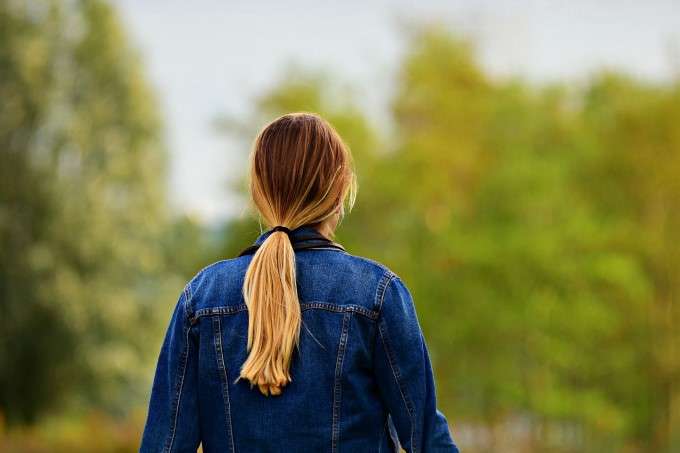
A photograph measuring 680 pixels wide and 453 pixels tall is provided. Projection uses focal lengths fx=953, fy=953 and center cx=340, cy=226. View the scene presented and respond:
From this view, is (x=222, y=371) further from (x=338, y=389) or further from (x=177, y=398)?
(x=338, y=389)

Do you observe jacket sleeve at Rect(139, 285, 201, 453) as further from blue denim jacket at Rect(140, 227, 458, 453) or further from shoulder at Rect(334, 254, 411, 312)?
shoulder at Rect(334, 254, 411, 312)

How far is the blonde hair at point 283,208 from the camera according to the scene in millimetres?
2352

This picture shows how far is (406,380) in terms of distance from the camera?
7.78 ft

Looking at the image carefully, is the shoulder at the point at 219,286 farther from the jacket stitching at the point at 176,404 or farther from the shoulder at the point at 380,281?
the shoulder at the point at 380,281

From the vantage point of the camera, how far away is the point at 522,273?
2134 cm

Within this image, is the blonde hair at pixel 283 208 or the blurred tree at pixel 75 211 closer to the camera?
the blonde hair at pixel 283 208

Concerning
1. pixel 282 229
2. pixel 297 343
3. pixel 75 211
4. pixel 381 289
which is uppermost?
pixel 75 211

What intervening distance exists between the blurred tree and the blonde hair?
1858cm

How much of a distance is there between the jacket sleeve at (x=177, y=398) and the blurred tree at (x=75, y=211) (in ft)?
60.4

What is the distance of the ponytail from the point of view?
92.3 inches

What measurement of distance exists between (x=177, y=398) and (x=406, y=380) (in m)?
0.60

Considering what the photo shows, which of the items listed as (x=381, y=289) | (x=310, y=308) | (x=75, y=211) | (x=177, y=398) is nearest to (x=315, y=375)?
(x=310, y=308)

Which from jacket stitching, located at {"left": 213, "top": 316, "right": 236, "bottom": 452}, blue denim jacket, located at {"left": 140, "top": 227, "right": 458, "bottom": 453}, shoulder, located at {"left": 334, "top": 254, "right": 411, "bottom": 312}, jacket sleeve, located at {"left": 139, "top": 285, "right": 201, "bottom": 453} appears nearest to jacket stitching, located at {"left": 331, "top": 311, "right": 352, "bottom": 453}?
blue denim jacket, located at {"left": 140, "top": 227, "right": 458, "bottom": 453}

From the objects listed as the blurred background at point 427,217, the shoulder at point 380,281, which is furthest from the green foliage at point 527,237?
the shoulder at point 380,281
